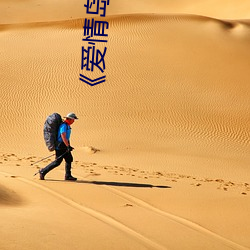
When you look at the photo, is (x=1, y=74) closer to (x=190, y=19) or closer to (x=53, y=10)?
(x=190, y=19)

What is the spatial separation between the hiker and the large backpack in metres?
0.07

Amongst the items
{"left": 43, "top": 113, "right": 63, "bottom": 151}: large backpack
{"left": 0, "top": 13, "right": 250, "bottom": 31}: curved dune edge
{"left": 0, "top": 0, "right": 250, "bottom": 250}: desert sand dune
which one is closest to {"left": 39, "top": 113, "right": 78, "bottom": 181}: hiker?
{"left": 43, "top": 113, "right": 63, "bottom": 151}: large backpack

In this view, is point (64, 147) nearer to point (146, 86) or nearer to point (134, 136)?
point (134, 136)

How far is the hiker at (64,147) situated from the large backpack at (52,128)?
74mm

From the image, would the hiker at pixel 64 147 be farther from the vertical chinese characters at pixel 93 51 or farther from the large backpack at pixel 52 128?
the vertical chinese characters at pixel 93 51

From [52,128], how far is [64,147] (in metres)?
0.44

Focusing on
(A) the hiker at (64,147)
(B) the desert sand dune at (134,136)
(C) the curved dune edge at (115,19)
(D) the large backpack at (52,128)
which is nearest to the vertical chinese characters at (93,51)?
(B) the desert sand dune at (134,136)

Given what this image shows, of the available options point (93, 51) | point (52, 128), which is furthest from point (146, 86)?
point (52, 128)

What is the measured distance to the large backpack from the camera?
8.95m

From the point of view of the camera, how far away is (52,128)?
29.5 feet

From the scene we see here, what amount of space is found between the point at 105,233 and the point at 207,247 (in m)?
1.08

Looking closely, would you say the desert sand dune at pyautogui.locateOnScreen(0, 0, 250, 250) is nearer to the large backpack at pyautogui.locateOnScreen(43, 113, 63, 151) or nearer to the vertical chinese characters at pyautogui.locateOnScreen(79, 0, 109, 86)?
the vertical chinese characters at pyautogui.locateOnScreen(79, 0, 109, 86)

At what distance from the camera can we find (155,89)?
20.8 meters

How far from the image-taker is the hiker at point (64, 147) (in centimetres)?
897
